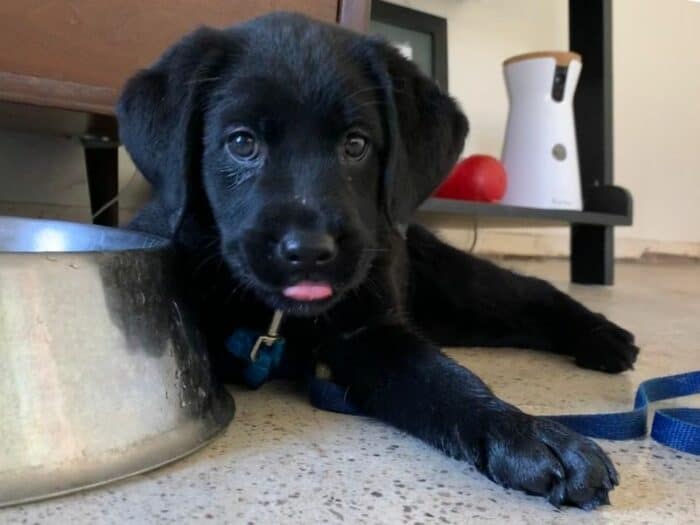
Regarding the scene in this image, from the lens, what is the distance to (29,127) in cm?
202

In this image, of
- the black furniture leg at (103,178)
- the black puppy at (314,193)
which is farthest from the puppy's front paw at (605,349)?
the black furniture leg at (103,178)

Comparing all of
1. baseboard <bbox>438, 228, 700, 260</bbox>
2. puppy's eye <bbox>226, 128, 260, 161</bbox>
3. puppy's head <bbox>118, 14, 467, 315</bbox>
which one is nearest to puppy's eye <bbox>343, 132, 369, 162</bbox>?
puppy's head <bbox>118, 14, 467, 315</bbox>

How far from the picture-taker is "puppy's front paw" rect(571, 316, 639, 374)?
133 cm

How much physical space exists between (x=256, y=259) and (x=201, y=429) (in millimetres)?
204

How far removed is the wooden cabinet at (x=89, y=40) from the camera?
4.70 feet

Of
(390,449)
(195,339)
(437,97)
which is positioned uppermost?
(437,97)

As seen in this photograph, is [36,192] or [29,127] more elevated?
[29,127]

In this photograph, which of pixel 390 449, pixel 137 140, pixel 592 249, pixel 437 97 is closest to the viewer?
pixel 390 449

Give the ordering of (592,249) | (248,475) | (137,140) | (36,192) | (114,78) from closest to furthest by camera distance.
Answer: (248,475), (137,140), (114,78), (36,192), (592,249)

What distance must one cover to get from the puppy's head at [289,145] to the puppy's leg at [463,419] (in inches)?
4.7

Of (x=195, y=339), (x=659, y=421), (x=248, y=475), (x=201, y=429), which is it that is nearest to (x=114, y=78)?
(x=195, y=339)

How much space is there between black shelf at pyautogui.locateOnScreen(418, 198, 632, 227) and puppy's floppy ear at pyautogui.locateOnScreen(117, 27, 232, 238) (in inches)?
44.1

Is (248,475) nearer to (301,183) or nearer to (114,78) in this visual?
(301,183)

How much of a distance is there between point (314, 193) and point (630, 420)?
1.52ft
